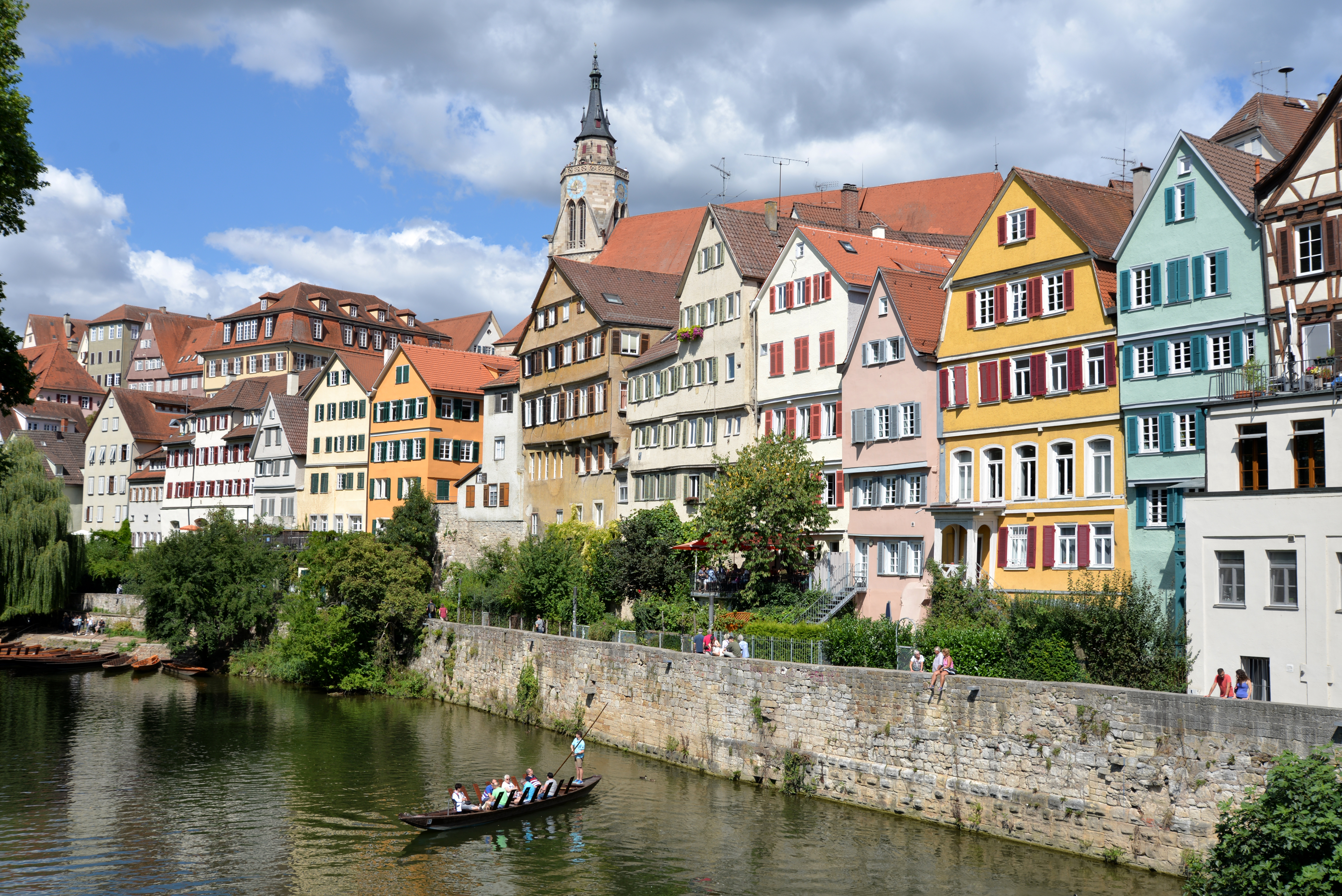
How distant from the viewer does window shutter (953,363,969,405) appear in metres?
40.2

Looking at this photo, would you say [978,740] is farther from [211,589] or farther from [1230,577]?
[211,589]

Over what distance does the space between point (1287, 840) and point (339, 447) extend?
A: 66.7 m

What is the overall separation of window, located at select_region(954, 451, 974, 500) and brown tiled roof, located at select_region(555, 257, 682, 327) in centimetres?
2091

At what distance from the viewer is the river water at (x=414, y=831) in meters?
25.3

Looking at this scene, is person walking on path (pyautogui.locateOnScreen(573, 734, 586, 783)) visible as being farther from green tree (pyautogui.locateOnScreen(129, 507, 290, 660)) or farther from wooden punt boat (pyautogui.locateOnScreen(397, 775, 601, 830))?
green tree (pyautogui.locateOnScreen(129, 507, 290, 660))

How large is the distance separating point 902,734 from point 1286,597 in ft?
29.9

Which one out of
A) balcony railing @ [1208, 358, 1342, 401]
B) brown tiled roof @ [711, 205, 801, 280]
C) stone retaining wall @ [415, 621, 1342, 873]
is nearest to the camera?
stone retaining wall @ [415, 621, 1342, 873]

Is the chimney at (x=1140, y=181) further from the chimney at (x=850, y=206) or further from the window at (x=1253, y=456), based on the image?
the chimney at (x=850, y=206)

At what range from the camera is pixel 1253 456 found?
29547mm

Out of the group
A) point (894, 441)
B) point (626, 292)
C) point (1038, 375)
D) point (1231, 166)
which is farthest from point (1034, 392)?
point (626, 292)

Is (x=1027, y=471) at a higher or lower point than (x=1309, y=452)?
higher

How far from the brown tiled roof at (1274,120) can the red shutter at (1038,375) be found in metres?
12.4

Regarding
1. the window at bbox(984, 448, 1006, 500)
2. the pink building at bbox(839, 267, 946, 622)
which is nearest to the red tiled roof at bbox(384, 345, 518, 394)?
the pink building at bbox(839, 267, 946, 622)

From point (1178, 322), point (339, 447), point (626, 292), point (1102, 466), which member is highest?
point (626, 292)
